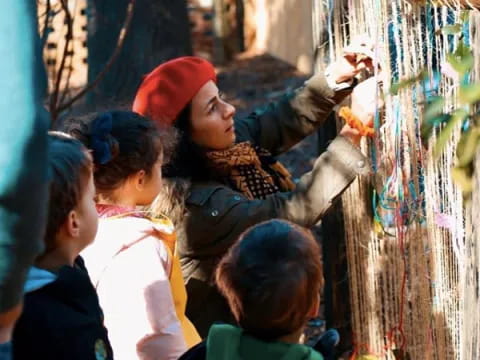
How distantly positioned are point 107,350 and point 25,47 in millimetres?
1068

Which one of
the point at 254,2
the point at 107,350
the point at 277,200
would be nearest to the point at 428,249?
the point at 277,200

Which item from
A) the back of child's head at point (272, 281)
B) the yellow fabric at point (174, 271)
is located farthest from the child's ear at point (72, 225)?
the yellow fabric at point (174, 271)

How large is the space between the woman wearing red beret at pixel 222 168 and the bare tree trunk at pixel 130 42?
159 inches

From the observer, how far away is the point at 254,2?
13539mm

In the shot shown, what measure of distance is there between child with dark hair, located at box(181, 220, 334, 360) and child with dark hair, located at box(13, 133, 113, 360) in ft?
0.92

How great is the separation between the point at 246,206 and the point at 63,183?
108 centimetres

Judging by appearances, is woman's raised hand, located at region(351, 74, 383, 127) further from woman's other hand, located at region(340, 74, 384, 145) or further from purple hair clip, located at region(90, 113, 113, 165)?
purple hair clip, located at region(90, 113, 113, 165)

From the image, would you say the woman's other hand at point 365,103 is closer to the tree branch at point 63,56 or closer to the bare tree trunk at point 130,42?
the tree branch at point 63,56

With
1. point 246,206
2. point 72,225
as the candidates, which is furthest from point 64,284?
point 246,206

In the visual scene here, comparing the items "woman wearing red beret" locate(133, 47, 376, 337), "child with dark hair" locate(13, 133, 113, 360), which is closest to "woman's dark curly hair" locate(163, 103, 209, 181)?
"woman wearing red beret" locate(133, 47, 376, 337)

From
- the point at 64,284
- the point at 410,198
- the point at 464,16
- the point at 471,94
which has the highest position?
the point at 471,94

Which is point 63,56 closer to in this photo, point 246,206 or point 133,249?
point 246,206

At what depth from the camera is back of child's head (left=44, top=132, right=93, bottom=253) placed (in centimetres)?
262

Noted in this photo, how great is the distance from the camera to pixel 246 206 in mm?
3625
